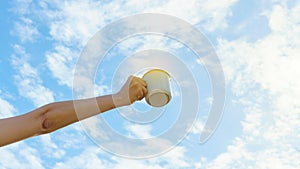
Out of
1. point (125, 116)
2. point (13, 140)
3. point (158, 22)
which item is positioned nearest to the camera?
point (13, 140)

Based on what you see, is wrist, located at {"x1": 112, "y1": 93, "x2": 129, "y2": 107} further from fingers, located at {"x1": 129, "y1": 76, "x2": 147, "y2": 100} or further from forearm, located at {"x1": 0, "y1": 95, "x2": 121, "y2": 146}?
fingers, located at {"x1": 129, "y1": 76, "x2": 147, "y2": 100}

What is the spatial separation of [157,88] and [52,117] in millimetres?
1403

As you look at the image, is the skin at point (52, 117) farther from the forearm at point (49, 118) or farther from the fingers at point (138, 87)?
the fingers at point (138, 87)

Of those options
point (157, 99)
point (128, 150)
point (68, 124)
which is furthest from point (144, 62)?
point (68, 124)

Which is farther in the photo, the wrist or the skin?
the wrist

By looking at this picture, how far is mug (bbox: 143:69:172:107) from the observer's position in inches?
167

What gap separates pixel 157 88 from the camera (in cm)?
423

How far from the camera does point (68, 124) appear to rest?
320cm

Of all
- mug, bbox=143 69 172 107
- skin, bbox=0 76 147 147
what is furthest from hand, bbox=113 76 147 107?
mug, bbox=143 69 172 107

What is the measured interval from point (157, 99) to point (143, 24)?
59.5 inches

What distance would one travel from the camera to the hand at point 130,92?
3395mm

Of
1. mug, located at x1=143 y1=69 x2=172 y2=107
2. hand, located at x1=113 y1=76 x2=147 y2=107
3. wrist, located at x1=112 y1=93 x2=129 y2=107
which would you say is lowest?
wrist, located at x1=112 y1=93 x2=129 y2=107

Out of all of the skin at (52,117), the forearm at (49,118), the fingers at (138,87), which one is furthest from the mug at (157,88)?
the forearm at (49,118)

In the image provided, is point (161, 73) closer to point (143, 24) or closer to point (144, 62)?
point (144, 62)
